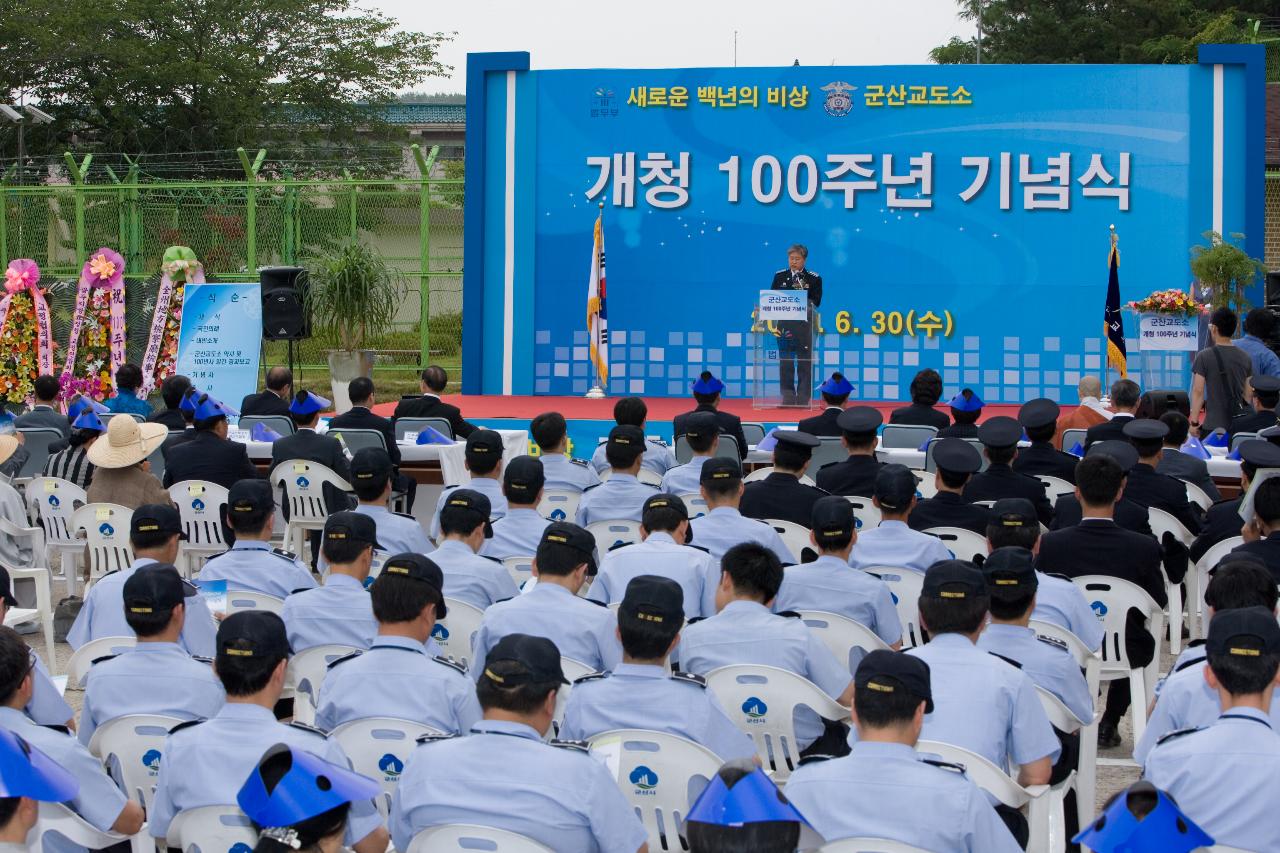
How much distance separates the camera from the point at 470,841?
2.97 metres

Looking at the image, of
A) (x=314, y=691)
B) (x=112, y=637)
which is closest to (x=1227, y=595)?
(x=314, y=691)

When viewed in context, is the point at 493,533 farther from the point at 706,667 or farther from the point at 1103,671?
the point at 1103,671

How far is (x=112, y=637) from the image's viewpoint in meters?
4.71

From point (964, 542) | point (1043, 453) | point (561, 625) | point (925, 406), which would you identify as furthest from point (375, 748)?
point (925, 406)

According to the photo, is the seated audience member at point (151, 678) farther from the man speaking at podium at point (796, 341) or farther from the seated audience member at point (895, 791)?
the man speaking at podium at point (796, 341)

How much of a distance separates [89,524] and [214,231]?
472 inches

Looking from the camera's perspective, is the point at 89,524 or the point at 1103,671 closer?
the point at 1103,671

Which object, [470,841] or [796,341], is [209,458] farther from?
[796,341]

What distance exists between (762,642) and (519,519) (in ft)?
6.67

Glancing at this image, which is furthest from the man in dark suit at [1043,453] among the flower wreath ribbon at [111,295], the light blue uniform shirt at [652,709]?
the flower wreath ribbon at [111,295]

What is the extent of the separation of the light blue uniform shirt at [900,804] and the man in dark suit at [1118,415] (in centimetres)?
523

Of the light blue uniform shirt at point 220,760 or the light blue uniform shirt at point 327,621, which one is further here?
the light blue uniform shirt at point 327,621

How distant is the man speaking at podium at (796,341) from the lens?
13.1 meters

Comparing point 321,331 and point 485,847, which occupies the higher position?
point 321,331
